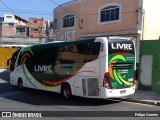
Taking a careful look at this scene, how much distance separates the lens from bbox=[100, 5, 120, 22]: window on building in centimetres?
2150

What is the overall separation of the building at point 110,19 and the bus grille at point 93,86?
22.0 ft

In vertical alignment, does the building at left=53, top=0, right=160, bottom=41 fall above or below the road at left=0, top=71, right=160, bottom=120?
above

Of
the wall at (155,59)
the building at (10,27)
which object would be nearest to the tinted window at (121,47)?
the wall at (155,59)

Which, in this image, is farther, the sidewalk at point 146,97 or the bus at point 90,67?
the sidewalk at point 146,97

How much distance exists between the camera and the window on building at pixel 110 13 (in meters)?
21.5

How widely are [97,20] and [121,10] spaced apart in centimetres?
244

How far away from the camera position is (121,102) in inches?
575

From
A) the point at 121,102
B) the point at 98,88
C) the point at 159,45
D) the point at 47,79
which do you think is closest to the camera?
the point at 98,88

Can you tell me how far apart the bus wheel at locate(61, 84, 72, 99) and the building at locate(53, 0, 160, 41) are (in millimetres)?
6251

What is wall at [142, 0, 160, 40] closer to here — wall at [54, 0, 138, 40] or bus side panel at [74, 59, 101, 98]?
wall at [54, 0, 138, 40]

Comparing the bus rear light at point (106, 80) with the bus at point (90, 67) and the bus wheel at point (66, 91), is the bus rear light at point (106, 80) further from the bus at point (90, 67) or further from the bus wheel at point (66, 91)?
the bus wheel at point (66, 91)

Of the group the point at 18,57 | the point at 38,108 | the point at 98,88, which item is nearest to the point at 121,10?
the point at 18,57

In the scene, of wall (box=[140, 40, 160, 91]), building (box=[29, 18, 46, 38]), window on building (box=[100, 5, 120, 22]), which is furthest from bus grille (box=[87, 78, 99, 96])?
building (box=[29, 18, 46, 38])

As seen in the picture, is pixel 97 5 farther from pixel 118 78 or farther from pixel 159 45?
pixel 118 78
